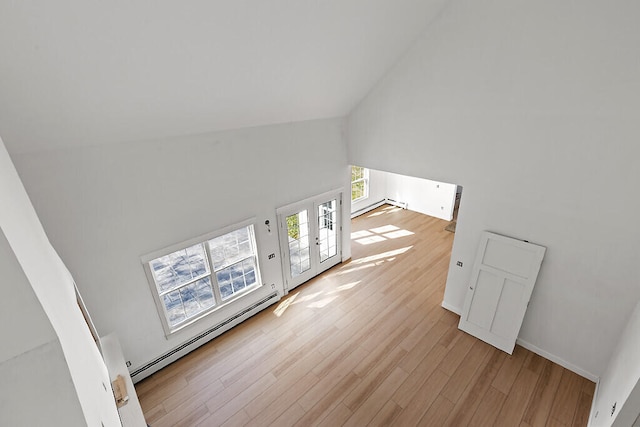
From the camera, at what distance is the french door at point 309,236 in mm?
5020

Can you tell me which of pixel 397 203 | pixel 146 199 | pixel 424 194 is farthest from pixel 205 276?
pixel 397 203

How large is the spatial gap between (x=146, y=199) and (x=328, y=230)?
3363 mm

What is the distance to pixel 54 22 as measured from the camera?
1.78 metres

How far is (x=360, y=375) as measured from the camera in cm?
390

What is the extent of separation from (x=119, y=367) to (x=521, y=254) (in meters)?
4.67

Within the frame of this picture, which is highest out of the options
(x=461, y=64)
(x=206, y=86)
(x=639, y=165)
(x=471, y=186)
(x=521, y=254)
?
(x=461, y=64)

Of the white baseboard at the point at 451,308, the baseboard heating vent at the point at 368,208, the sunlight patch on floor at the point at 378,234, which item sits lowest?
the white baseboard at the point at 451,308

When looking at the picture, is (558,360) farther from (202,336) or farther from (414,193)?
(414,193)

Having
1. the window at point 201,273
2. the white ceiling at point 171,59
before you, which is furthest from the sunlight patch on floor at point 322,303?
the white ceiling at point 171,59

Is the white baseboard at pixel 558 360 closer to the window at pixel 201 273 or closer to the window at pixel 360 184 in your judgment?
the window at pixel 201 273

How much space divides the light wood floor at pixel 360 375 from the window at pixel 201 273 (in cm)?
63

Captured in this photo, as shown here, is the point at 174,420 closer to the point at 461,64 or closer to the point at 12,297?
the point at 12,297

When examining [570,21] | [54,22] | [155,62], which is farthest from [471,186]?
[54,22]

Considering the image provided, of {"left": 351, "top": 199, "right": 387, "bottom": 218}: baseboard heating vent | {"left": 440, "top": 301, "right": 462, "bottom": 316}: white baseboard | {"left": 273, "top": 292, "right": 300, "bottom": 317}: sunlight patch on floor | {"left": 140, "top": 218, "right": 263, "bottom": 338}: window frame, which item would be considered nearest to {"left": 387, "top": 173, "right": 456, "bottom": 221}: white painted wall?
{"left": 351, "top": 199, "right": 387, "bottom": 218}: baseboard heating vent
